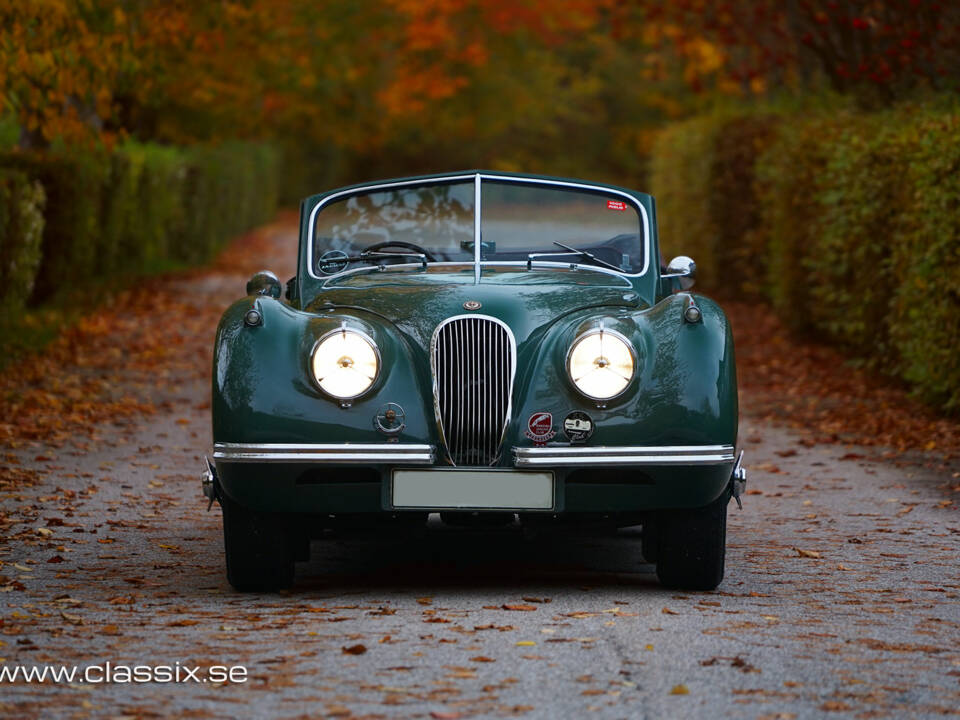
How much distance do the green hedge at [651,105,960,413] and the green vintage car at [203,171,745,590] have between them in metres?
4.96

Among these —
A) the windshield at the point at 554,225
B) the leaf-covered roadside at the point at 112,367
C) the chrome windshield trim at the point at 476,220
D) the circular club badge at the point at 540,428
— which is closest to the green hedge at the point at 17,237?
the leaf-covered roadside at the point at 112,367

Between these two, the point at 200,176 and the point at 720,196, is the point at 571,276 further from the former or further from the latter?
the point at 200,176

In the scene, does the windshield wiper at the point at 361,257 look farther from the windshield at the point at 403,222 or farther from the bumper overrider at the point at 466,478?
the bumper overrider at the point at 466,478

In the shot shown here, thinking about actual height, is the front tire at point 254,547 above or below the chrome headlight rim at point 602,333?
below

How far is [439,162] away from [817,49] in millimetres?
39772

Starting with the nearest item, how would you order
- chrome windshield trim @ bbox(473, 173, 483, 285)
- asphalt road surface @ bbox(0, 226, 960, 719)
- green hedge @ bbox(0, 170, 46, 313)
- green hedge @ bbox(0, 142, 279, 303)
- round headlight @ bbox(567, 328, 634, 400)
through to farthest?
asphalt road surface @ bbox(0, 226, 960, 719) → round headlight @ bbox(567, 328, 634, 400) → chrome windshield trim @ bbox(473, 173, 483, 285) → green hedge @ bbox(0, 170, 46, 313) → green hedge @ bbox(0, 142, 279, 303)

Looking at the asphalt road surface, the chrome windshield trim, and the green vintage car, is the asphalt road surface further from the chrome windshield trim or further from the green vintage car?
the chrome windshield trim

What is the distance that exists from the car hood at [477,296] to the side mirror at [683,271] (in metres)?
0.39

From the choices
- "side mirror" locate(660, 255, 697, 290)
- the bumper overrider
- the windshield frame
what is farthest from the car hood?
the bumper overrider

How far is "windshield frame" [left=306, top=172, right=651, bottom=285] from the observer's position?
7.33m

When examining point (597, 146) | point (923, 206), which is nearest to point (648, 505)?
point (923, 206)

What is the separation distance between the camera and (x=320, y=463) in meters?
6.00

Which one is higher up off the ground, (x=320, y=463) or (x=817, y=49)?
(x=817, y=49)

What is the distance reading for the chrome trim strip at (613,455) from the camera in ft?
19.6
